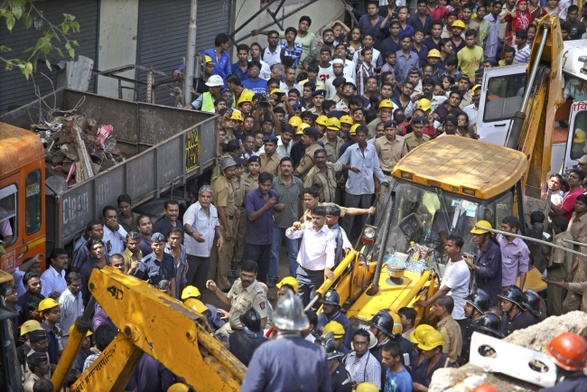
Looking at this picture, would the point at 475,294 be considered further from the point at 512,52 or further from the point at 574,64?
the point at 512,52

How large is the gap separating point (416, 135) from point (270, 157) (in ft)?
7.74

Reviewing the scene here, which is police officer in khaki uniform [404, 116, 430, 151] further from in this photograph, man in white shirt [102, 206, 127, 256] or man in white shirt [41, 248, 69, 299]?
man in white shirt [41, 248, 69, 299]

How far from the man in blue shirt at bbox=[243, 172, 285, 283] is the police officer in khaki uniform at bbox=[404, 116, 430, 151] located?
2.78 m

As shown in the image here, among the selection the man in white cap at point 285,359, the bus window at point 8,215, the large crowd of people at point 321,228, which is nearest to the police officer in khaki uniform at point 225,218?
the large crowd of people at point 321,228

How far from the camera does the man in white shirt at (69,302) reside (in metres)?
12.6

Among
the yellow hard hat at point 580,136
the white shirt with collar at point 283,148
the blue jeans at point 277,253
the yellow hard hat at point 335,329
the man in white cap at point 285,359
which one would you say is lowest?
the blue jeans at point 277,253

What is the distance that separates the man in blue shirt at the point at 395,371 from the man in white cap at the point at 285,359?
3.63 metres

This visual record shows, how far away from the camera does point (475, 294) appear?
42.8 ft

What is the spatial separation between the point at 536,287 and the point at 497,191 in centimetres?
211

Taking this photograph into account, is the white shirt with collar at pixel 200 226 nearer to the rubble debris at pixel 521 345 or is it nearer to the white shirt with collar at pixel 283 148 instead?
the white shirt with collar at pixel 283 148

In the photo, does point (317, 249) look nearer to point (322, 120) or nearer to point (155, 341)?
point (322, 120)

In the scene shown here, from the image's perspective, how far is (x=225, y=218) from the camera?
1572 centimetres

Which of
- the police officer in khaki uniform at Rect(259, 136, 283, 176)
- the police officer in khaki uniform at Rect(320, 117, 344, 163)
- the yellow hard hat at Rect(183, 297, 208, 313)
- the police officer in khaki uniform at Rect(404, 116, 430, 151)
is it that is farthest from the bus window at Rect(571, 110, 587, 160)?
the yellow hard hat at Rect(183, 297, 208, 313)

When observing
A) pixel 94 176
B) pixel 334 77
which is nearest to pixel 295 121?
pixel 334 77
